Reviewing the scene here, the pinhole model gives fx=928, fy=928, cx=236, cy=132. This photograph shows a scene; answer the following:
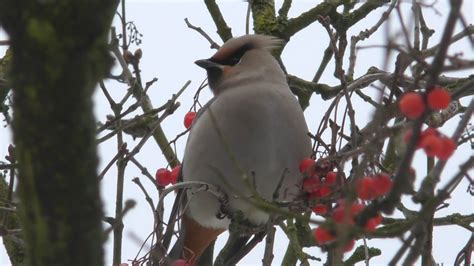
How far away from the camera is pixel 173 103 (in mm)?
3285

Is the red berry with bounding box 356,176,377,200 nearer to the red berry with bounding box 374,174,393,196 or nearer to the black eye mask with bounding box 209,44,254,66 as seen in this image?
the red berry with bounding box 374,174,393,196

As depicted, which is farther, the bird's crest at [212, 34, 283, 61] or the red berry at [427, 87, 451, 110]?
the bird's crest at [212, 34, 283, 61]

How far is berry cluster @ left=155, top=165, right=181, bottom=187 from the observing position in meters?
3.59

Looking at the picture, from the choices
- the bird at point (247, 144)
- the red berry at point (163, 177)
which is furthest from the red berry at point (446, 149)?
the red berry at point (163, 177)

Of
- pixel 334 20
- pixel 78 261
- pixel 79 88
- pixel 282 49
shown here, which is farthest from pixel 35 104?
pixel 282 49

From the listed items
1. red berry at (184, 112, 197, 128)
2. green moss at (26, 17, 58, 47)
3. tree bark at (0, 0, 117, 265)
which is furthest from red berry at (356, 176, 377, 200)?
red berry at (184, 112, 197, 128)

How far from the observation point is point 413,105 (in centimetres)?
177

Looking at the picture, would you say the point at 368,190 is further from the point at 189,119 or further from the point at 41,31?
the point at 189,119

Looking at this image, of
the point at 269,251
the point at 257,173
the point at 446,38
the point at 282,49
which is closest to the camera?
the point at 446,38

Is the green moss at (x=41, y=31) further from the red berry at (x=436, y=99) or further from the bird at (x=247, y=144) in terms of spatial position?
the bird at (x=247, y=144)

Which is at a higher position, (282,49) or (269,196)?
(282,49)

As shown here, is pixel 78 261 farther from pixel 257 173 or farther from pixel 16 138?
pixel 257 173

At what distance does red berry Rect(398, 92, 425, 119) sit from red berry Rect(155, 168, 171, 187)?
6.13 ft

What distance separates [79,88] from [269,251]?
1820 mm
